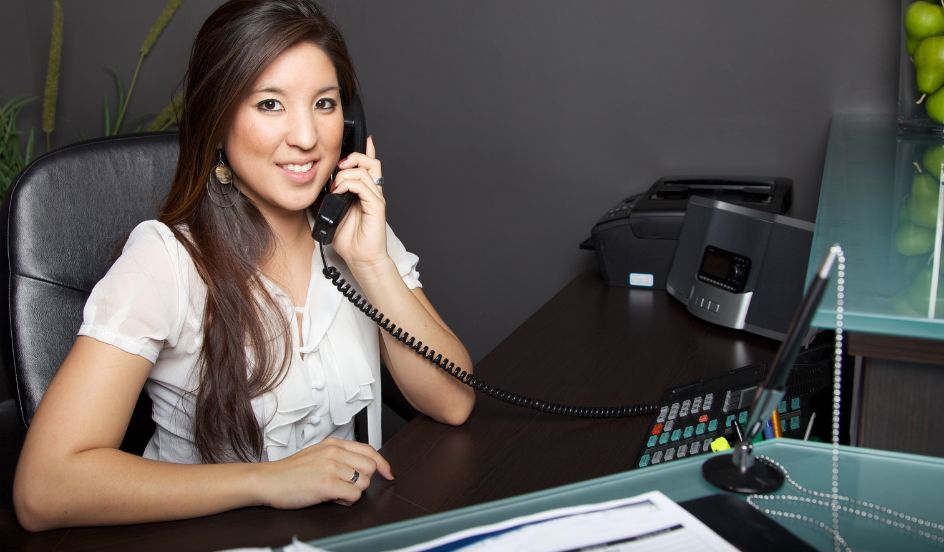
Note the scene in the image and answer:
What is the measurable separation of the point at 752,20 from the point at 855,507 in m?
1.40

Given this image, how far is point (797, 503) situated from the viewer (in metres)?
0.83

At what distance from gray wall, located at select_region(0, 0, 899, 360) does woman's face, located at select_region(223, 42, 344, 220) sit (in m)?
0.84

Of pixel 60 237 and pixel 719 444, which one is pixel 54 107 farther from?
pixel 719 444

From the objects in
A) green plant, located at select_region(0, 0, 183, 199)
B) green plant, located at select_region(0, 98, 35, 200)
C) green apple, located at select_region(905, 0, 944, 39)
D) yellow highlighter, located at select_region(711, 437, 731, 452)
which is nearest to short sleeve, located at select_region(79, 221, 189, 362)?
yellow highlighter, located at select_region(711, 437, 731, 452)

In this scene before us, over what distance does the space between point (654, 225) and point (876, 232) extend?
29.8 inches

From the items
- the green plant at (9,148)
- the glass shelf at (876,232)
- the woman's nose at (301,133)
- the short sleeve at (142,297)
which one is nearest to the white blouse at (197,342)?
the short sleeve at (142,297)

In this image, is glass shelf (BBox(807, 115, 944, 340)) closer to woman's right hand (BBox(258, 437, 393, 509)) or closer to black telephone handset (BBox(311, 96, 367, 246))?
woman's right hand (BBox(258, 437, 393, 509))

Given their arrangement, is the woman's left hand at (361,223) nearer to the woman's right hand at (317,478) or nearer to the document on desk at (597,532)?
the woman's right hand at (317,478)

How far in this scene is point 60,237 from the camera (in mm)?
1390

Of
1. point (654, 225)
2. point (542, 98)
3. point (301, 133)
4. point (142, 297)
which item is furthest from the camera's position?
point (542, 98)

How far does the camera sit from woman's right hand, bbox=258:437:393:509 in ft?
3.51

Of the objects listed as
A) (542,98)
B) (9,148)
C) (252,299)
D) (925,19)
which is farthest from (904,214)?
(9,148)

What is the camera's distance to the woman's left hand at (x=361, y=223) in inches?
56.2

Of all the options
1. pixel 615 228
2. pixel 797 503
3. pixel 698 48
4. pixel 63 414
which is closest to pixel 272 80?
pixel 63 414
